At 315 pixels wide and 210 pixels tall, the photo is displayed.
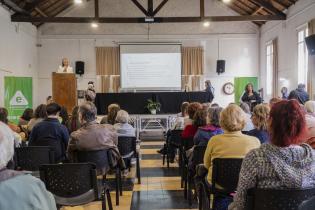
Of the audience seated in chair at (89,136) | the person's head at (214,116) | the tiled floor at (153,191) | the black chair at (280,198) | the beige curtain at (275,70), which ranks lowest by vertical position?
the tiled floor at (153,191)

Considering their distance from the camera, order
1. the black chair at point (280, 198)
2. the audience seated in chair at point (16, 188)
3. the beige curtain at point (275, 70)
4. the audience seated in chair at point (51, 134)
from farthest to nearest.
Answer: the beige curtain at point (275, 70) < the audience seated in chair at point (51, 134) < the black chair at point (280, 198) < the audience seated in chair at point (16, 188)

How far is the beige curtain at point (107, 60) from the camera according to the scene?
1438cm

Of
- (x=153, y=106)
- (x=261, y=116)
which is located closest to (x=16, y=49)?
(x=153, y=106)

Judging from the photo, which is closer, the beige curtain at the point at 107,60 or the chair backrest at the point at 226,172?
the chair backrest at the point at 226,172

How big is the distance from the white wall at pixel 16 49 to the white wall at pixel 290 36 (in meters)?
8.72

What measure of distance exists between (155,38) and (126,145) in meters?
10.5

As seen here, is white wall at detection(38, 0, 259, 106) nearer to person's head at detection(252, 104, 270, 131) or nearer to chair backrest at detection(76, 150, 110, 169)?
person's head at detection(252, 104, 270, 131)

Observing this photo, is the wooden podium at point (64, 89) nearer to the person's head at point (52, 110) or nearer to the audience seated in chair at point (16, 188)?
the person's head at point (52, 110)

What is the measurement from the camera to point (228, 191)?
9.06ft

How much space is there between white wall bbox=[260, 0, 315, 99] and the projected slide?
3782mm

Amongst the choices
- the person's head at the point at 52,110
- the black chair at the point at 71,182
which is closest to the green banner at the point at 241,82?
the person's head at the point at 52,110

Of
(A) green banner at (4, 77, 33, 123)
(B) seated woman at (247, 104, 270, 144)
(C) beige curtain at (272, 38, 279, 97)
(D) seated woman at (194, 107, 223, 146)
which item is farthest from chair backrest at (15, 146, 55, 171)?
(C) beige curtain at (272, 38, 279, 97)

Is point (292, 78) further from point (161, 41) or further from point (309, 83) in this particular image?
point (161, 41)

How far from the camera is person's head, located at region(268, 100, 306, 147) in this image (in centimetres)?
181
